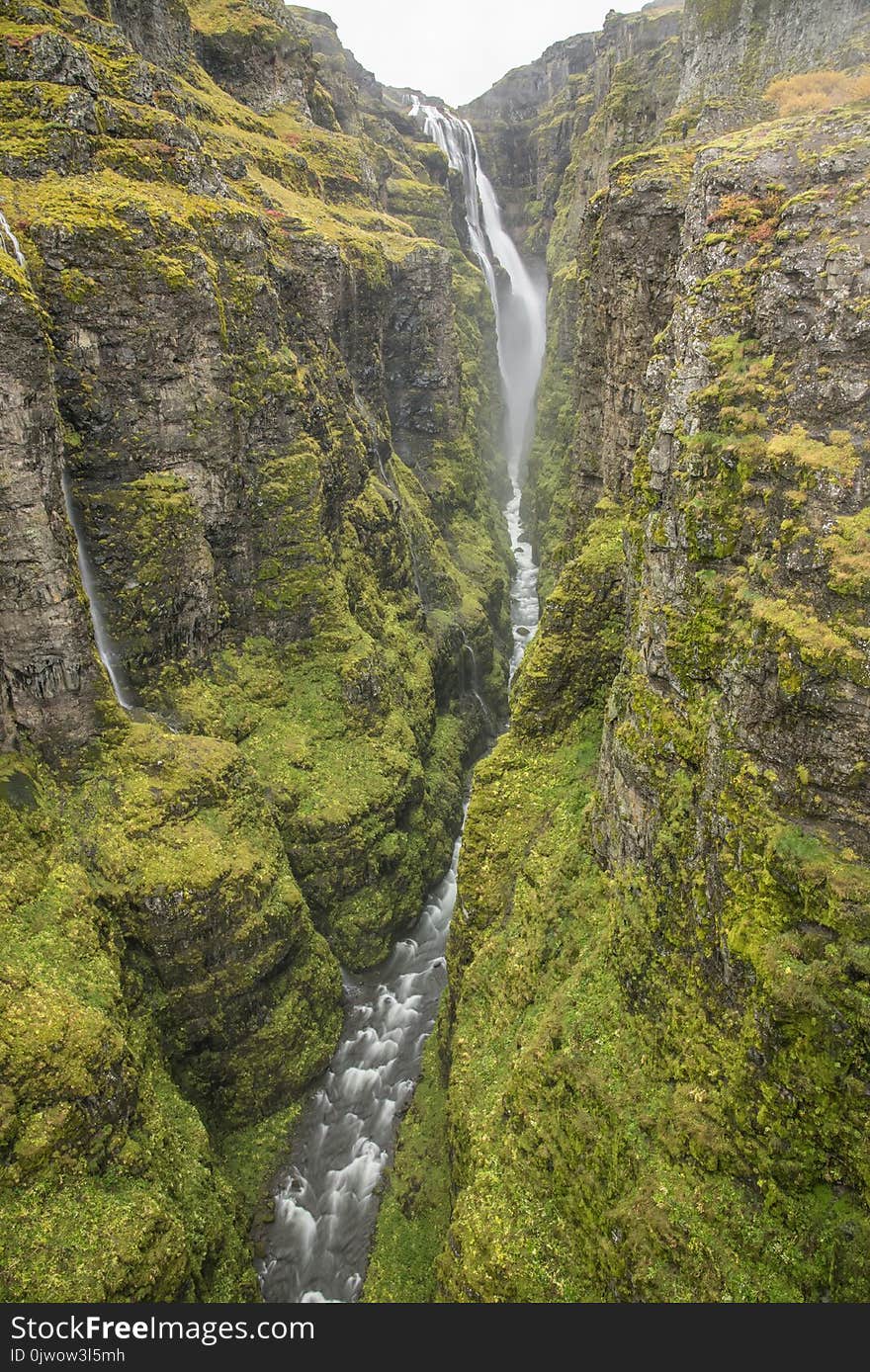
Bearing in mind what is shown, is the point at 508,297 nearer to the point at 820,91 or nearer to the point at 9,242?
the point at 820,91

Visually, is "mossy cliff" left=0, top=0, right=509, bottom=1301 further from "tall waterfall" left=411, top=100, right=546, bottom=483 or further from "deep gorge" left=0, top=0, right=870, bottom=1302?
"tall waterfall" left=411, top=100, right=546, bottom=483

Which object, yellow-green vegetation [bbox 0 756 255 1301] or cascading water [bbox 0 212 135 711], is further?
cascading water [bbox 0 212 135 711]

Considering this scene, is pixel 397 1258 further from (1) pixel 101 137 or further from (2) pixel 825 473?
(1) pixel 101 137

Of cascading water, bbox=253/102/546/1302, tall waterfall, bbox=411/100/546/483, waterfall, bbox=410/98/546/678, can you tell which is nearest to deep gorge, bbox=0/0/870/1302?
cascading water, bbox=253/102/546/1302

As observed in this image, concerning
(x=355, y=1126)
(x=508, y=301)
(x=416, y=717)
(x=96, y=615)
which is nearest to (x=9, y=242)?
(x=96, y=615)

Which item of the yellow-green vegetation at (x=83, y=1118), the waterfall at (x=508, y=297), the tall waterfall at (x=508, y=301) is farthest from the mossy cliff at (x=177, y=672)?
the tall waterfall at (x=508, y=301)

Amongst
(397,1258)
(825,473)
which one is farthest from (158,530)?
(397,1258)
